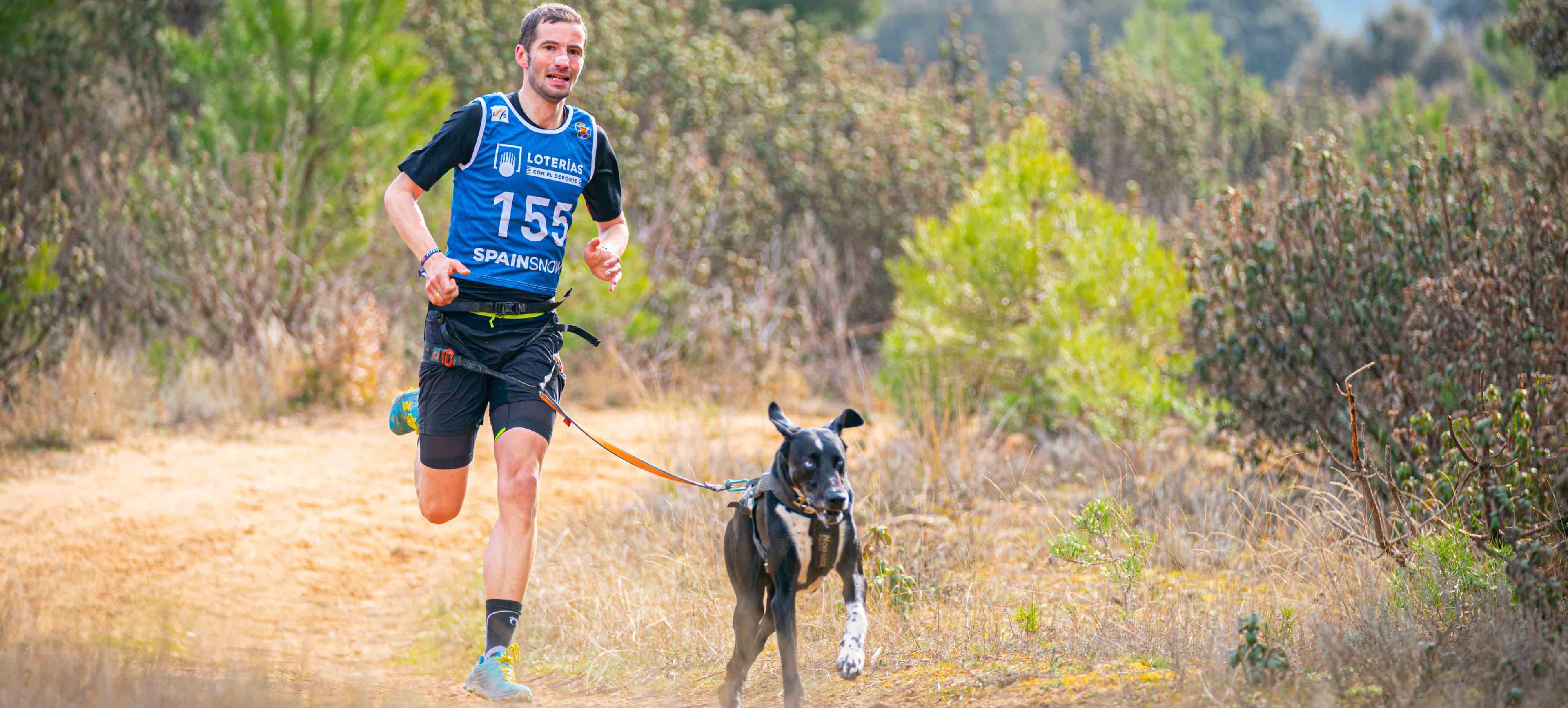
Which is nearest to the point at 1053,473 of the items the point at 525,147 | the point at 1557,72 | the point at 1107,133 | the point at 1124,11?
the point at 1557,72

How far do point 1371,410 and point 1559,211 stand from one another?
130 centimetres

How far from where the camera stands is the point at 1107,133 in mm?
18484

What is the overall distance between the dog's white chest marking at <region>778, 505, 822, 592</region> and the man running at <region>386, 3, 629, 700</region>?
42.6 inches

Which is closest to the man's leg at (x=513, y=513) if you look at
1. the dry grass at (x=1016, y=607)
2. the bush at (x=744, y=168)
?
the dry grass at (x=1016, y=607)

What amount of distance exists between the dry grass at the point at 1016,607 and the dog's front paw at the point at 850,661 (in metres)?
0.72

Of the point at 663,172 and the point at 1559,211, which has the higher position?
the point at 663,172

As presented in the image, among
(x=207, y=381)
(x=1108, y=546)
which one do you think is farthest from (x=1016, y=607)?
(x=207, y=381)

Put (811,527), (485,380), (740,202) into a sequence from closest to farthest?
(811,527), (485,380), (740,202)

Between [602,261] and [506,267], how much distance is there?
0.34m

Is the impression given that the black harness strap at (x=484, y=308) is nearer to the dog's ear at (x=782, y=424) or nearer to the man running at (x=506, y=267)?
the man running at (x=506, y=267)

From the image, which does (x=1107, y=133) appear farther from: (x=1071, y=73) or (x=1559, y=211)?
(x=1559, y=211)

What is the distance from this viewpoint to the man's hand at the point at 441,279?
416cm

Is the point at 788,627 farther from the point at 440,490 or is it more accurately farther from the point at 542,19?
the point at 542,19

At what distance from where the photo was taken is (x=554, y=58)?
4.38m
